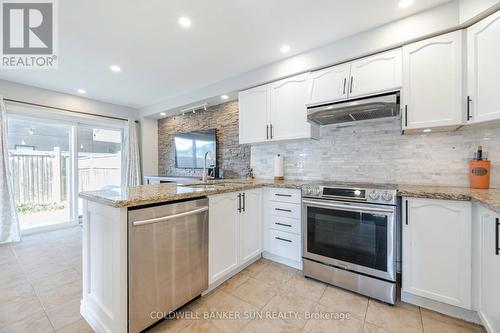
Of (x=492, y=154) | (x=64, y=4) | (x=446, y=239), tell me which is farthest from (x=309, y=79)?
(x=64, y=4)

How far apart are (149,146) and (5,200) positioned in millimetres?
2480

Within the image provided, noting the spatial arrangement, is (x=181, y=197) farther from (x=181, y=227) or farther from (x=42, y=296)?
(x=42, y=296)

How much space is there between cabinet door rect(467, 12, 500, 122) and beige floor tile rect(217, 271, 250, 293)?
249 cm

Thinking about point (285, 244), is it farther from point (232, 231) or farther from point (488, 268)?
point (488, 268)

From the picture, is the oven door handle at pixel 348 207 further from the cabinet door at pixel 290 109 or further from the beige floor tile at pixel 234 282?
the beige floor tile at pixel 234 282

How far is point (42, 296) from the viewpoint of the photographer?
1873mm

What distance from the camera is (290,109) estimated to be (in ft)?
8.84

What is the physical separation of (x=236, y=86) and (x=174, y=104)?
1622mm

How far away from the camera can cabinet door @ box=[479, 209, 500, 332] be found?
1223 millimetres

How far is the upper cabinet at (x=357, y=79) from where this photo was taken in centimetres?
204

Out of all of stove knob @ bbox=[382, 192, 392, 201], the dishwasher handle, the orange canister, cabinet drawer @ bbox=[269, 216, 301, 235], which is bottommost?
cabinet drawer @ bbox=[269, 216, 301, 235]

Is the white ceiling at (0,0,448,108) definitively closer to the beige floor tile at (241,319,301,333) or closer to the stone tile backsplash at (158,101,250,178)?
the stone tile backsplash at (158,101,250,178)

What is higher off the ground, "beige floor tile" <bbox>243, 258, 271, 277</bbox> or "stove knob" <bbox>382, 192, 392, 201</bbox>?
"stove knob" <bbox>382, 192, 392, 201</bbox>

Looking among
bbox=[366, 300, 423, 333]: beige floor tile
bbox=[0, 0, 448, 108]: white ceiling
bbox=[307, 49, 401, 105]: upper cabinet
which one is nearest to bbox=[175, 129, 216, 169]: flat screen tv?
bbox=[0, 0, 448, 108]: white ceiling
